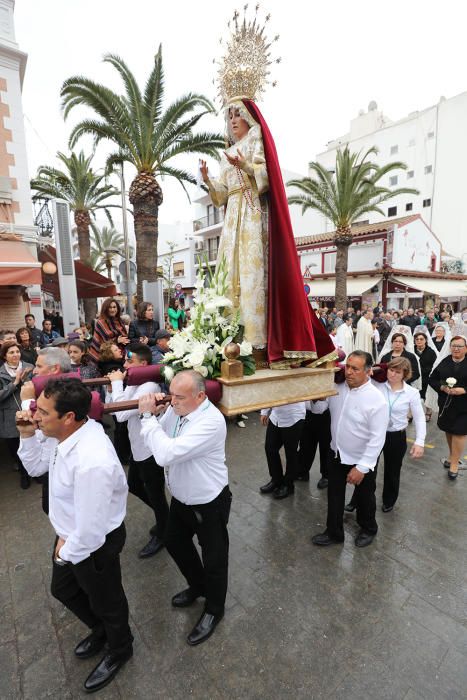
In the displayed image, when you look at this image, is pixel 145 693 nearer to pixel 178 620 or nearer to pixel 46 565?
pixel 178 620

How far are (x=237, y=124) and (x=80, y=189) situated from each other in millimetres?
15850

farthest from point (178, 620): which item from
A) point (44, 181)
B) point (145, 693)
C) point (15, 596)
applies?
point (44, 181)

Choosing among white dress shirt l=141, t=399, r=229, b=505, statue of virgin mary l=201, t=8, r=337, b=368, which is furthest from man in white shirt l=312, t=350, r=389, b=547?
white dress shirt l=141, t=399, r=229, b=505

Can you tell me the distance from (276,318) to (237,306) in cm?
35

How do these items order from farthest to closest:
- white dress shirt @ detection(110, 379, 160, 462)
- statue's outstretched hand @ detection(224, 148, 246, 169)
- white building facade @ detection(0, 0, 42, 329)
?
white building facade @ detection(0, 0, 42, 329), white dress shirt @ detection(110, 379, 160, 462), statue's outstretched hand @ detection(224, 148, 246, 169)

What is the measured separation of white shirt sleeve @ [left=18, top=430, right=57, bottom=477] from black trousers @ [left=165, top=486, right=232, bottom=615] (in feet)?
3.08

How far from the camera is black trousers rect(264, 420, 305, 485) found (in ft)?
14.0

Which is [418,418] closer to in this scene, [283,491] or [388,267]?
[283,491]

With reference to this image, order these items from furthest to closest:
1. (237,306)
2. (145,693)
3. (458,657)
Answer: (237,306) < (458,657) < (145,693)

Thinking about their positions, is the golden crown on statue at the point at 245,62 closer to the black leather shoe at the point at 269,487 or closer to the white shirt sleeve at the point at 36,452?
the white shirt sleeve at the point at 36,452

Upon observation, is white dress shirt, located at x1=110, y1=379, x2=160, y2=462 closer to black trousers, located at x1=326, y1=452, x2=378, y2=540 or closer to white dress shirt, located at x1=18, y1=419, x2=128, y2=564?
white dress shirt, located at x1=18, y1=419, x2=128, y2=564

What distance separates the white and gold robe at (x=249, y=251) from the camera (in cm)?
286

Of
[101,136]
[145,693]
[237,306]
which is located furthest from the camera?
[101,136]

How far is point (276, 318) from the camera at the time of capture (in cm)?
278
